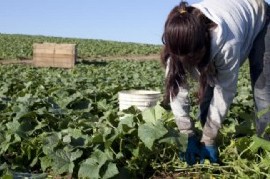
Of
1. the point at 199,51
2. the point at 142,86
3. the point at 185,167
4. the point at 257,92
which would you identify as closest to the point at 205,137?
the point at 185,167

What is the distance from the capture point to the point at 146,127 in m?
3.21

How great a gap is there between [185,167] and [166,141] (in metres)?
0.27

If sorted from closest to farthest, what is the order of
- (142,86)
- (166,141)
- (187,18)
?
(187,18)
(166,141)
(142,86)

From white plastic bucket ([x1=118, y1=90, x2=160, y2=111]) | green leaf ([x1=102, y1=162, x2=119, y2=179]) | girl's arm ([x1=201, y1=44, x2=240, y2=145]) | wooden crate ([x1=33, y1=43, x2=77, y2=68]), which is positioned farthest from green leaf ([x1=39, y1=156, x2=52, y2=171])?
wooden crate ([x1=33, y1=43, x2=77, y2=68])

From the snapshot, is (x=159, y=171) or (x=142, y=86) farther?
(x=142, y=86)

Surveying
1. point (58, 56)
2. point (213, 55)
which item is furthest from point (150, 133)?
point (58, 56)

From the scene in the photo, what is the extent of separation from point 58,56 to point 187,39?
13.1m

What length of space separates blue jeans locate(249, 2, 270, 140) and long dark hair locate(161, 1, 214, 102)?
0.57 meters

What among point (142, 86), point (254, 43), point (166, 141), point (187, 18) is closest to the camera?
point (187, 18)

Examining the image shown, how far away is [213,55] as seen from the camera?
2.92m

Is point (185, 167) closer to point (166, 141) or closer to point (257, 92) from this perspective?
point (166, 141)

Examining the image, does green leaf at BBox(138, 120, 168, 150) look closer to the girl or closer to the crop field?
the crop field

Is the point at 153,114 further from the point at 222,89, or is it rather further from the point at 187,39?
the point at 187,39

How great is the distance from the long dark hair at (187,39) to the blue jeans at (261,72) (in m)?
0.57
